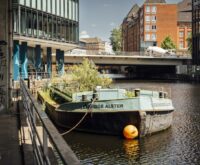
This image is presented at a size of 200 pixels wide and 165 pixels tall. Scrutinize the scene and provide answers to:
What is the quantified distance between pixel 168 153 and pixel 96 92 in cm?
659

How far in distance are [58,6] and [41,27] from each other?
5.10 meters

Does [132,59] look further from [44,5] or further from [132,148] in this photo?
[132,148]

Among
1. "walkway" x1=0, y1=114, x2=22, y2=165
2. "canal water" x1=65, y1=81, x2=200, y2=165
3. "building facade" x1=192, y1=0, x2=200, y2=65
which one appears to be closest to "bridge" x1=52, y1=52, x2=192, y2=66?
"building facade" x1=192, y1=0, x2=200, y2=65

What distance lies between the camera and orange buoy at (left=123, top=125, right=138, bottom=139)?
18.9 metres

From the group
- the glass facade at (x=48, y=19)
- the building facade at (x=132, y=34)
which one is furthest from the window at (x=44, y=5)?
the building facade at (x=132, y=34)

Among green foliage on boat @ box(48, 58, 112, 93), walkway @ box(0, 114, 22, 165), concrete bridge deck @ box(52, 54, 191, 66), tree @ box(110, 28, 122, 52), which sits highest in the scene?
tree @ box(110, 28, 122, 52)

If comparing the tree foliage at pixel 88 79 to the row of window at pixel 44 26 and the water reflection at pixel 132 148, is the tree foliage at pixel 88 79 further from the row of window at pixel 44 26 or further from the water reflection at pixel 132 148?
the water reflection at pixel 132 148

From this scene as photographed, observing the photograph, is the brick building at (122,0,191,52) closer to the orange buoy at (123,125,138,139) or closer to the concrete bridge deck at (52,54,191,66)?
the concrete bridge deck at (52,54,191,66)

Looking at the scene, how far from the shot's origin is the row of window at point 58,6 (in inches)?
1777

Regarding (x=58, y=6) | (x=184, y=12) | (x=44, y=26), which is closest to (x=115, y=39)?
(x=184, y=12)

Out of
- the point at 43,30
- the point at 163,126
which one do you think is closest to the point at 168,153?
the point at 163,126

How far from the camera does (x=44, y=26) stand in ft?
156

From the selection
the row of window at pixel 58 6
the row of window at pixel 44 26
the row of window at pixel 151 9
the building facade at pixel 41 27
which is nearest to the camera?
the row of window at pixel 44 26

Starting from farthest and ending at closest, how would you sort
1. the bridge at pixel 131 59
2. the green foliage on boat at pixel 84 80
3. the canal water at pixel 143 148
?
the bridge at pixel 131 59 → the green foliage on boat at pixel 84 80 → the canal water at pixel 143 148
